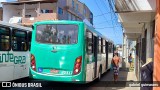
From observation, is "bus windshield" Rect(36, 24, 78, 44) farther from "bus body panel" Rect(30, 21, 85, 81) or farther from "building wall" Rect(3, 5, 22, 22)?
"building wall" Rect(3, 5, 22, 22)

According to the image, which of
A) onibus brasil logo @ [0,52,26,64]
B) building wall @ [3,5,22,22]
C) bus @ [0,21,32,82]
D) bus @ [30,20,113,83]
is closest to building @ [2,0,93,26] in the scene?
building wall @ [3,5,22,22]

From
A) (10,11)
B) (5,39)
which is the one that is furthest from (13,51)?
(10,11)

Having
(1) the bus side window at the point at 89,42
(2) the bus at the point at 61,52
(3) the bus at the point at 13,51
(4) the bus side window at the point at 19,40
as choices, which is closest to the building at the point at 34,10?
(4) the bus side window at the point at 19,40

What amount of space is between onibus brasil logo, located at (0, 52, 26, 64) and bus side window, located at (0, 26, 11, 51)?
0.81 feet

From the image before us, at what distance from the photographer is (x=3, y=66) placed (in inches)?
444

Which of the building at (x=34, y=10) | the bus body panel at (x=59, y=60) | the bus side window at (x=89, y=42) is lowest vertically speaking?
the bus body panel at (x=59, y=60)

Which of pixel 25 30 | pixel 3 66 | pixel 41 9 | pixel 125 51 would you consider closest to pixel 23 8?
pixel 41 9

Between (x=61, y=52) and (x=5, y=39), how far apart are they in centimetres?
243

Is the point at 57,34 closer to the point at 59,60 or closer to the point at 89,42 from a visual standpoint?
the point at 59,60

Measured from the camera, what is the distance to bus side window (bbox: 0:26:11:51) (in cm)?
1125

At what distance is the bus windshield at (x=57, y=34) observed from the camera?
11.2 metres

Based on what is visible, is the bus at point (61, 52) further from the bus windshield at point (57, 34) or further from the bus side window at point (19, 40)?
the bus side window at point (19, 40)

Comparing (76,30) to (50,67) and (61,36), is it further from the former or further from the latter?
(50,67)

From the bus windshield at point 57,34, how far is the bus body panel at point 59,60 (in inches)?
5.6
